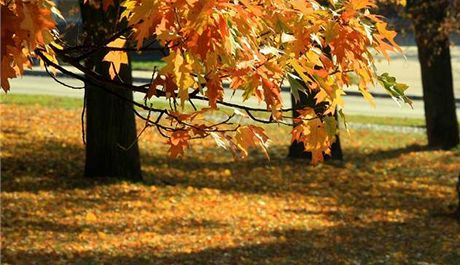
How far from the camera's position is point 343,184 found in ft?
48.9

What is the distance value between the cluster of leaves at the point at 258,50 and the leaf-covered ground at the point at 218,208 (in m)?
5.01

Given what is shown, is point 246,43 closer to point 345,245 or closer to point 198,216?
point 345,245

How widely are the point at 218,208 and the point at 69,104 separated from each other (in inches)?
441

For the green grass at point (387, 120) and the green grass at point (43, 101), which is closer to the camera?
the green grass at point (43, 101)

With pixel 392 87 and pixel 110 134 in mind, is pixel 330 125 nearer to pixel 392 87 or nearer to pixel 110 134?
pixel 392 87

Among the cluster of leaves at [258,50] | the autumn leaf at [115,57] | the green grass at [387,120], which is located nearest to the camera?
the cluster of leaves at [258,50]

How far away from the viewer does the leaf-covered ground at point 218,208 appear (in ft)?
33.1

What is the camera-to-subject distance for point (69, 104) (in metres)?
22.9

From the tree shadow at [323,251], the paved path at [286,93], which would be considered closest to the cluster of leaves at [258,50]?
the tree shadow at [323,251]

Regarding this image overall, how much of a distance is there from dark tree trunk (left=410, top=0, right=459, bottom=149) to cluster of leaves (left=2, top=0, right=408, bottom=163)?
12568 mm

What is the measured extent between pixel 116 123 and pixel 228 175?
249 cm

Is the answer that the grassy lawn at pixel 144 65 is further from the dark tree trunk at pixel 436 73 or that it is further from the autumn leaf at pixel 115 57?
the autumn leaf at pixel 115 57

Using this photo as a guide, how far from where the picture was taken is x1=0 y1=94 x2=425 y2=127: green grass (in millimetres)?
22219

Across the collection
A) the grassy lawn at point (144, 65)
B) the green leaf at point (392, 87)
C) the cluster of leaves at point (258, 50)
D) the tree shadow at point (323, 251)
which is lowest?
the tree shadow at point (323, 251)
